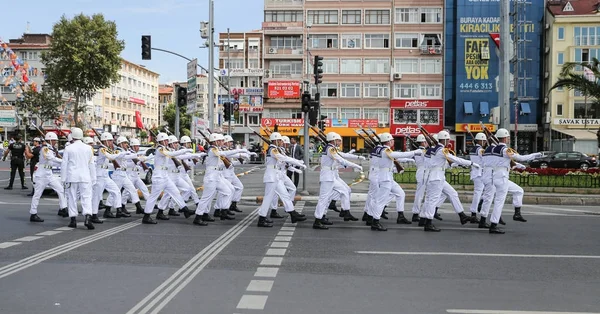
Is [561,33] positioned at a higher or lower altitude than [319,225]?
higher

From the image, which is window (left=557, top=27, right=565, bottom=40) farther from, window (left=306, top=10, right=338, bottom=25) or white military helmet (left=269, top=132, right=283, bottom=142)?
white military helmet (left=269, top=132, right=283, bottom=142)

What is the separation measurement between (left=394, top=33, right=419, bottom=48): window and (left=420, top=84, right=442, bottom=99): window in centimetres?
425

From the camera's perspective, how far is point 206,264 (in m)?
8.23

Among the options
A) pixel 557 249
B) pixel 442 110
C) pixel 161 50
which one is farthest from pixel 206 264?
pixel 442 110

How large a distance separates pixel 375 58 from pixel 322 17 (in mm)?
6849

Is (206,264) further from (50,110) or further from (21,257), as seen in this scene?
(50,110)

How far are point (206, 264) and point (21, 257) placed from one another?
270 centimetres

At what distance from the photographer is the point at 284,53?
64.9 m

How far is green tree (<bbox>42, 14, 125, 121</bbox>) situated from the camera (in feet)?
179

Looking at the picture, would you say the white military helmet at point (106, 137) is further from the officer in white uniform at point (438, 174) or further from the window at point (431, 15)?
the window at point (431, 15)

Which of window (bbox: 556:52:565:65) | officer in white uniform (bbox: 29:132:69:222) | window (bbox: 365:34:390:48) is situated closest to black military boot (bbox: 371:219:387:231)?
officer in white uniform (bbox: 29:132:69:222)

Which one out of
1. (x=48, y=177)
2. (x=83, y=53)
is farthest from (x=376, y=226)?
(x=83, y=53)

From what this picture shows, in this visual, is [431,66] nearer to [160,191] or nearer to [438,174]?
[438,174]

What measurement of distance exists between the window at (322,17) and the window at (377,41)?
3.73 metres
